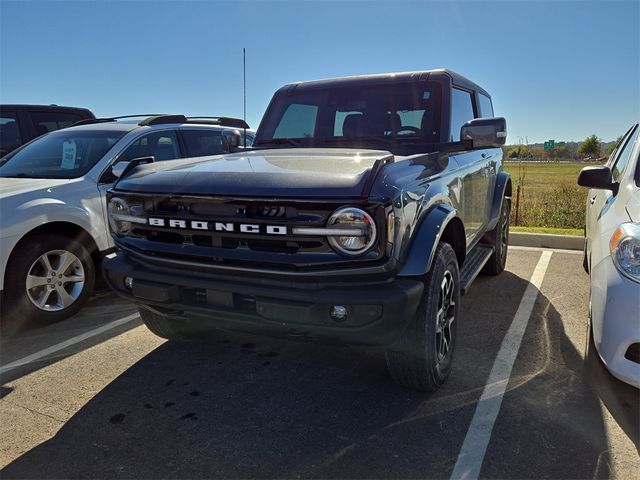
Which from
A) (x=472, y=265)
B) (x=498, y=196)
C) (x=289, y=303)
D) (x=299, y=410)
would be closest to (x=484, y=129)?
(x=472, y=265)

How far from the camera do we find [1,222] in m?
3.68

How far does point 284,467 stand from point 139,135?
393cm

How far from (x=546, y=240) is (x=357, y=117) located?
468 cm

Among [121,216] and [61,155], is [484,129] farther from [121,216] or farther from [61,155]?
[61,155]

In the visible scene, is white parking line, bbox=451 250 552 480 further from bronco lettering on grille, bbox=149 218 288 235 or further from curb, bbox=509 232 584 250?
curb, bbox=509 232 584 250

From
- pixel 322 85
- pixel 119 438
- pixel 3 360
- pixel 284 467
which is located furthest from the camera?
pixel 322 85

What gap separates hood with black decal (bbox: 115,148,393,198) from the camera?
2.28 metres

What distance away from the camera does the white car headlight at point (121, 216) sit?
2.81 m

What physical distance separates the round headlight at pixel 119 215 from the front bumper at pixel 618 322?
8.93 ft

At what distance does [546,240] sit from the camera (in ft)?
23.4

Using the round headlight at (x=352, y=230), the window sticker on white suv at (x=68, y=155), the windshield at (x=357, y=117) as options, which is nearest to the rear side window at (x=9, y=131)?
the window sticker on white suv at (x=68, y=155)

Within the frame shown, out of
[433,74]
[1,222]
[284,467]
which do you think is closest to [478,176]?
[433,74]

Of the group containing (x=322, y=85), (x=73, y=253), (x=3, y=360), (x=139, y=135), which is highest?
(x=322, y=85)

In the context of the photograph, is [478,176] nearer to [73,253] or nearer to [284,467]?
[284,467]
